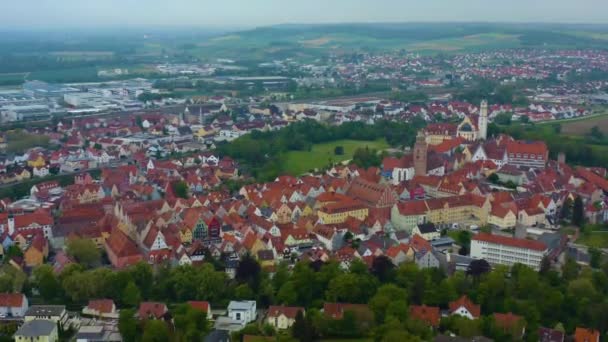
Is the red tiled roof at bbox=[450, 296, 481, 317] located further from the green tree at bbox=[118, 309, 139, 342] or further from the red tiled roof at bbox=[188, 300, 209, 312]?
the green tree at bbox=[118, 309, 139, 342]

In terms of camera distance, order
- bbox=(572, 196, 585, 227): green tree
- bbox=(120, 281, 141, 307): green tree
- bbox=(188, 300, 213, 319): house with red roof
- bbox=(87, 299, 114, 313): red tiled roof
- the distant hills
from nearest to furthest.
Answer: bbox=(188, 300, 213, 319): house with red roof < bbox=(87, 299, 114, 313): red tiled roof < bbox=(120, 281, 141, 307): green tree < bbox=(572, 196, 585, 227): green tree < the distant hills

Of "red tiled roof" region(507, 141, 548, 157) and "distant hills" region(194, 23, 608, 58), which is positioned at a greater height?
"red tiled roof" region(507, 141, 548, 157)

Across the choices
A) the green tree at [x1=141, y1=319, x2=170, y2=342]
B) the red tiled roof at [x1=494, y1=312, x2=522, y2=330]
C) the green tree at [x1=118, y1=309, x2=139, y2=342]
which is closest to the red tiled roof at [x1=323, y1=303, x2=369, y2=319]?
the red tiled roof at [x1=494, y1=312, x2=522, y2=330]

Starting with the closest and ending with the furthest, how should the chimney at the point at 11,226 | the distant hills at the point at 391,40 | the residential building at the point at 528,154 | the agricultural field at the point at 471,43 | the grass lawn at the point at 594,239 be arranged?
1. the grass lawn at the point at 594,239
2. the chimney at the point at 11,226
3. the residential building at the point at 528,154
4. the distant hills at the point at 391,40
5. the agricultural field at the point at 471,43

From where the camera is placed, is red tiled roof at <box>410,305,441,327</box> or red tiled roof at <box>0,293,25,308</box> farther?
red tiled roof at <box>0,293,25,308</box>

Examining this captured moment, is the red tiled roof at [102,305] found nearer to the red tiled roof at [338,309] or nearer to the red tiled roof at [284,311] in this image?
the red tiled roof at [284,311]

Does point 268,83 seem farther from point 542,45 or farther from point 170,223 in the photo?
point 542,45

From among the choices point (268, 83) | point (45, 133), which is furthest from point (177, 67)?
point (45, 133)

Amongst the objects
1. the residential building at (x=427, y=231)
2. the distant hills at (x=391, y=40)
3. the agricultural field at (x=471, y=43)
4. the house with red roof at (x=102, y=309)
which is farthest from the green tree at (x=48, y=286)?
the agricultural field at (x=471, y=43)
